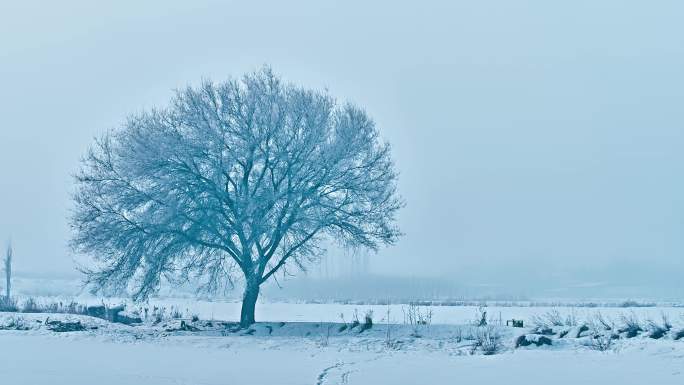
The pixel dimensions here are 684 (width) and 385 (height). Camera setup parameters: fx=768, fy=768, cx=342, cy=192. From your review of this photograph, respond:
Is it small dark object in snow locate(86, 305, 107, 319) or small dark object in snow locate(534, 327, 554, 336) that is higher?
small dark object in snow locate(86, 305, 107, 319)

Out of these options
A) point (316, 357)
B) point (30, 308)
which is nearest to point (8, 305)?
point (30, 308)

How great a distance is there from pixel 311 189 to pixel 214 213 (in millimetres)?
3808

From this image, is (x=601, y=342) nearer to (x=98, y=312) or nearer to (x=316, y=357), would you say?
(x=316, y=357)

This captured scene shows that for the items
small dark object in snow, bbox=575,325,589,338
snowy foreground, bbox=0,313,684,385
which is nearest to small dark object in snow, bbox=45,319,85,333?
snowy foreground, bbox=0,313,684,385

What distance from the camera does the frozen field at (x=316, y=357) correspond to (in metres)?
15.1

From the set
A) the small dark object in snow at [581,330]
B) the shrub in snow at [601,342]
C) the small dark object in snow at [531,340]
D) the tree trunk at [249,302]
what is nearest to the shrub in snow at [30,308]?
the tree trunk at [249,302]

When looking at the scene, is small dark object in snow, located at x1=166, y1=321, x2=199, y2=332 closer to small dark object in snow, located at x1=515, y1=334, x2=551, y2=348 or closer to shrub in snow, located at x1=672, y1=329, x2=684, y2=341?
small dark object in snow, located at x1=515, y1=334, x2=551, y2=348

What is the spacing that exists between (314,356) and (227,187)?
36.2 feet

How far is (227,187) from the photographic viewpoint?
97.5ft

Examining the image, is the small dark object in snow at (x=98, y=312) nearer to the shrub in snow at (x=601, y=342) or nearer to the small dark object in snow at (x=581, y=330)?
the small dark object in snow at (x=581, y=330)

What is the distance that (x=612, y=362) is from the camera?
53.7ft

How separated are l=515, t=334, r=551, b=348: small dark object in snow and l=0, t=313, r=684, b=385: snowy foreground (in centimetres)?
23

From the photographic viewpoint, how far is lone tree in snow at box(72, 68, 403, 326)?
93.9 ft

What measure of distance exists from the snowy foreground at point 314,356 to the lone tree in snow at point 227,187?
2733 millimetres
